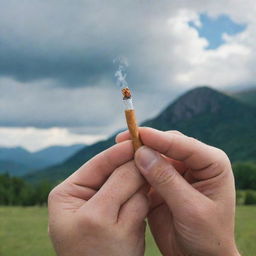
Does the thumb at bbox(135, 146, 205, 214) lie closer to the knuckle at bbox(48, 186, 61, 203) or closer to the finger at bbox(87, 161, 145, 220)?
the finger at bbox(87, 161, 145, 220)

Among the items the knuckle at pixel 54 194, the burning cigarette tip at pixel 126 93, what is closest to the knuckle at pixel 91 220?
the knuckle at pixel 54 194

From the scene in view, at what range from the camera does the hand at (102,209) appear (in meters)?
3.59

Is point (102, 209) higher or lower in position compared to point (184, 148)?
lower

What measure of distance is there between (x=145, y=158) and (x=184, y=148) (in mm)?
330

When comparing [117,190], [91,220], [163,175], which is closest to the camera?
[91,220]

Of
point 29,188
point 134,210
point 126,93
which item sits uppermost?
point 126,93

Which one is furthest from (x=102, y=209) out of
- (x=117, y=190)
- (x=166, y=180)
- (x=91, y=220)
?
(x=166, y=180)

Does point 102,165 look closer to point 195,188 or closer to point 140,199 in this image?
point 140,199

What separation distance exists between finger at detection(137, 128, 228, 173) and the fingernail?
0.17 ft

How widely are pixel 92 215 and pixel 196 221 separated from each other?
83cm

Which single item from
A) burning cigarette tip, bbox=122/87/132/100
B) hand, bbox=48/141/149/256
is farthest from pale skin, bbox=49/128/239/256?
burning cigarette tip, bbox=122/87/132/100

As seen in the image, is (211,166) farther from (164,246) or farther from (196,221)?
(164,246)

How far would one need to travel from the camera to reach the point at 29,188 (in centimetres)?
11875

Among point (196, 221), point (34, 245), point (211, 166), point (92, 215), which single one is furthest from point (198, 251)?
point (34, 245)
